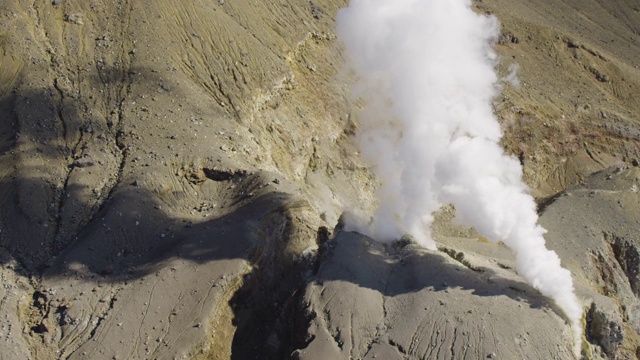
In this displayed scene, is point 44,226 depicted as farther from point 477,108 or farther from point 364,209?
point 477,108

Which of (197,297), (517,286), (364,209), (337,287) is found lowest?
(364,209)

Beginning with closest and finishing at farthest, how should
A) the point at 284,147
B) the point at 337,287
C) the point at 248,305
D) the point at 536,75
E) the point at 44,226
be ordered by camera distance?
the point at 337,287 → the point at 248,305 → the point at 44,226 → the point at 284,147 → the point at 536,75

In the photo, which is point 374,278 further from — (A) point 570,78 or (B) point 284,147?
(A) point 570,78

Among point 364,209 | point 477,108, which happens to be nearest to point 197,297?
point 364,209

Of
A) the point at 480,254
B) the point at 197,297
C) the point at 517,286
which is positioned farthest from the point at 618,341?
the point at 197,297

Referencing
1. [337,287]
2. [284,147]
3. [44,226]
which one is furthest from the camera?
[284,147]

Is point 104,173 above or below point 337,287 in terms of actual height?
below

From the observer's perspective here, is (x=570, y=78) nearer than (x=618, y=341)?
No
